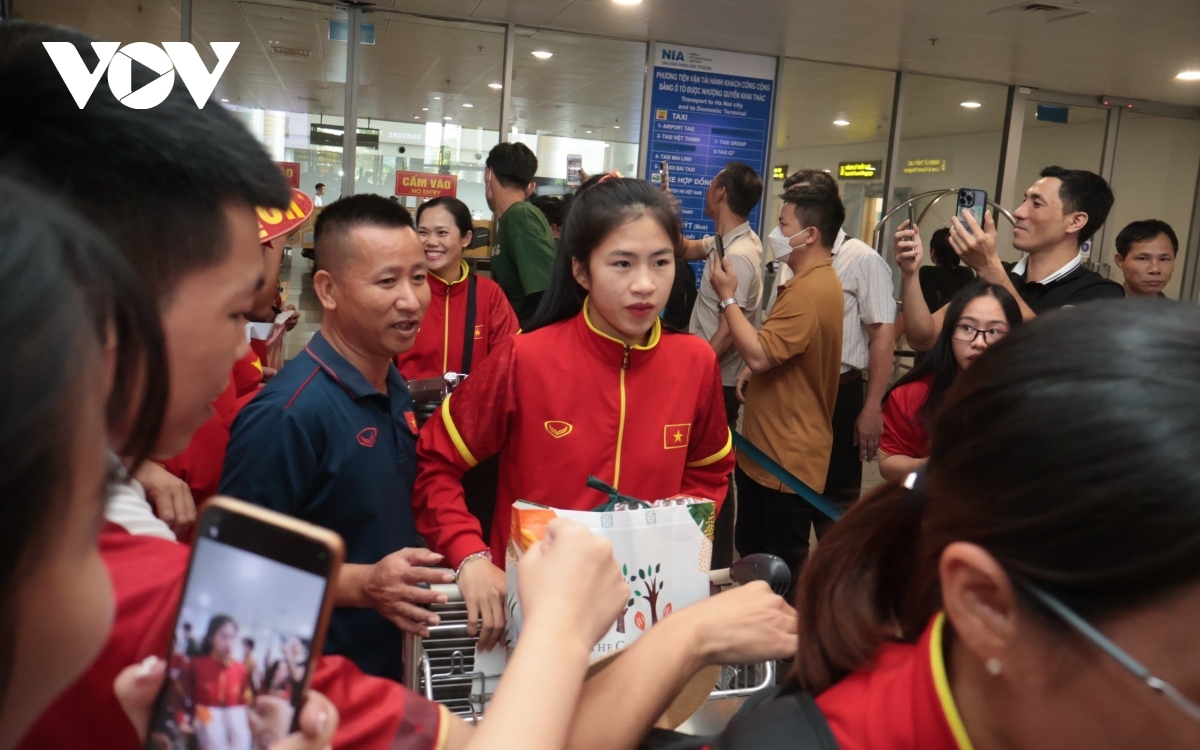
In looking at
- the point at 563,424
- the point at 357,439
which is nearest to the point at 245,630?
the point at 357,439

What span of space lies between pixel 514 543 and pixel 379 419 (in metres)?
0.60

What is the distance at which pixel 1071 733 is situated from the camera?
2.34 ft

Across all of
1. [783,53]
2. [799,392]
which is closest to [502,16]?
[783,53]

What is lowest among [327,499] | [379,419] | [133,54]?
[327,499]

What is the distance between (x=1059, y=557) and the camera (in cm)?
70

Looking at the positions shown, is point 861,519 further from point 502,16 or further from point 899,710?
point 502,16

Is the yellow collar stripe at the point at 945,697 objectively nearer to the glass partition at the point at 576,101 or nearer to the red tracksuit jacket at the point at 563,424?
the red tracksuit jacket at the point at 563,424

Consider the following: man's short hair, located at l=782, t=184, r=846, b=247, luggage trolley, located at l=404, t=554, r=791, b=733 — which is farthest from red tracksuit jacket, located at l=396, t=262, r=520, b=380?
luggage trolley, located at l=404, t=554, r=791, b=733

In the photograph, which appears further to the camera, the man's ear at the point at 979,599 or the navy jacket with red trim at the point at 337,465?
the navy jacket with red trim at the point at 337,465

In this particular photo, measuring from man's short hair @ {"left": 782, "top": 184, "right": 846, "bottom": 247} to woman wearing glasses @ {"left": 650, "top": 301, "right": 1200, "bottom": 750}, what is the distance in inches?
114

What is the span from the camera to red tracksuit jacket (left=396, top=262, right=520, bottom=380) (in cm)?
371

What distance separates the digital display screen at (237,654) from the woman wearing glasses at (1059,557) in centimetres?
41

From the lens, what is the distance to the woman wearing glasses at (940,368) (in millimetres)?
2611

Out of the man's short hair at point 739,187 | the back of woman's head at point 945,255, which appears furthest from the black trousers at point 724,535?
the back of woman's head at point 945,255
